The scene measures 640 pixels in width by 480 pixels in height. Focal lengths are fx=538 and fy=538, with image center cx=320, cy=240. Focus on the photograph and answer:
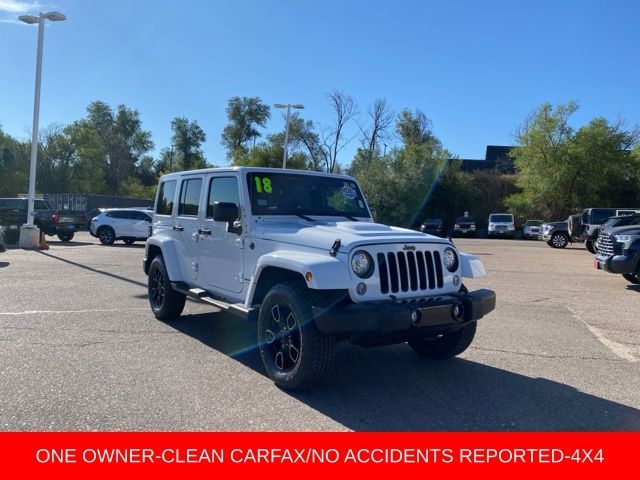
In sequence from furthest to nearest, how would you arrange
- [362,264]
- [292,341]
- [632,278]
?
[632,278] < [292,341] < [362,264]

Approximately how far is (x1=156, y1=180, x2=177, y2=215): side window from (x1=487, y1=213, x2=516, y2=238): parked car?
33.7m

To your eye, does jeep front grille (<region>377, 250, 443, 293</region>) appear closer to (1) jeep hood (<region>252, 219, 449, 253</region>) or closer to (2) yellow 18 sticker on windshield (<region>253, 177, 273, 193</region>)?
(1) jeep hood (<region>252, 219, 449, 253</region>)

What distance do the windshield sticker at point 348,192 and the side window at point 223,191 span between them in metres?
1.29

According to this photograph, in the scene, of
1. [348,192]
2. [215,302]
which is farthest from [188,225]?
[348,192]

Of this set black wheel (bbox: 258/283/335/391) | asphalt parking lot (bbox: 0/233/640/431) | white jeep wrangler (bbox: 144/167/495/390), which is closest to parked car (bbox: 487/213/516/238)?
asphalt parking lot (bbox: 0/233/640/431)

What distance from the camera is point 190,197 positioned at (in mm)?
6805

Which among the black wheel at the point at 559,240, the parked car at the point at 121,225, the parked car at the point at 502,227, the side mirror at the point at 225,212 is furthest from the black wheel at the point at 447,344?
the parked car at the point at 502,227

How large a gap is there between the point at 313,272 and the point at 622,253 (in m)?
9.62

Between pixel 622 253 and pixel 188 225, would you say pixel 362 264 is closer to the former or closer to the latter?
pixel 188 225
